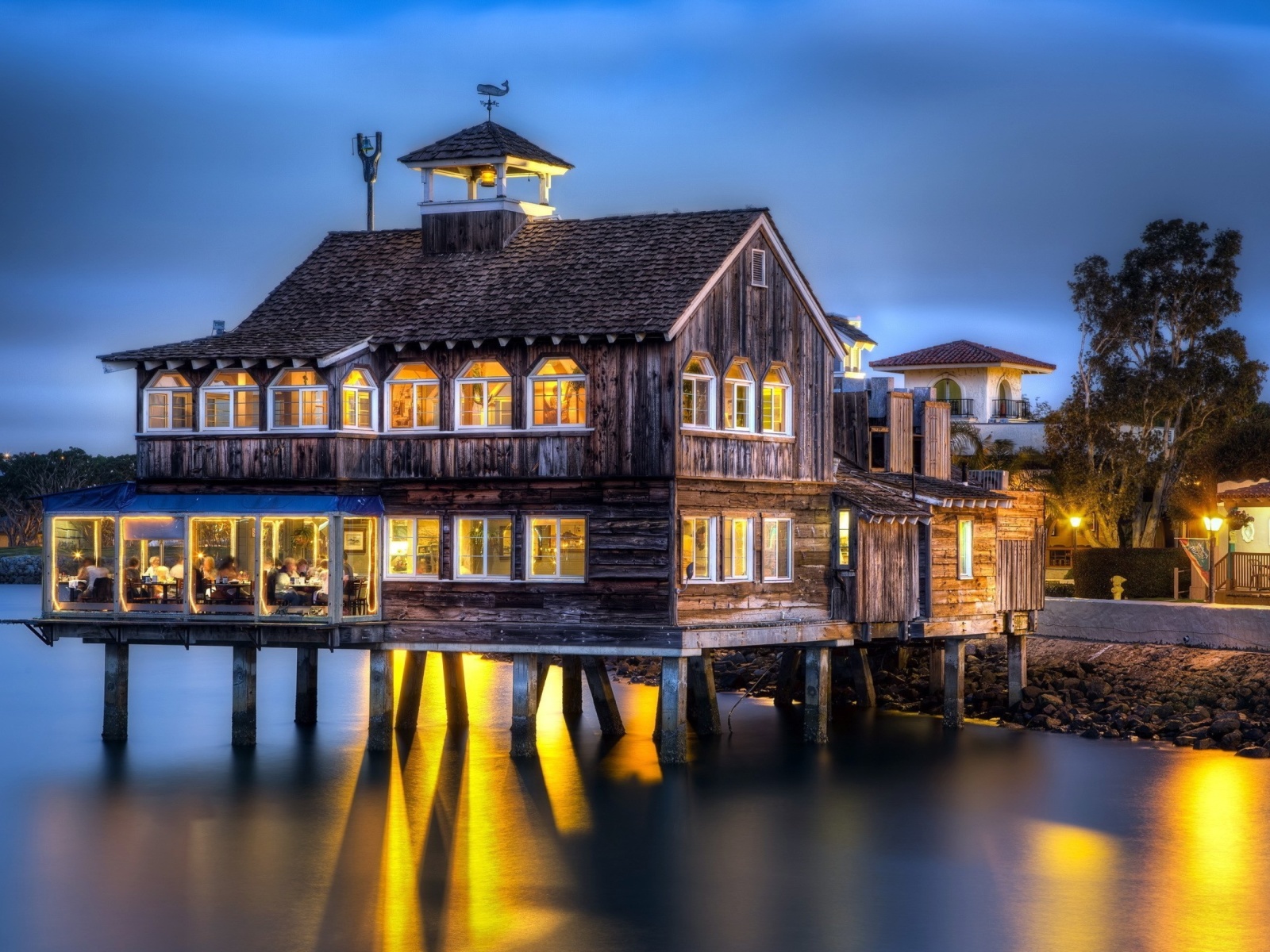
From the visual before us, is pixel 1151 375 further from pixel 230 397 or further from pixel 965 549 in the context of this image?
pixel 230 397

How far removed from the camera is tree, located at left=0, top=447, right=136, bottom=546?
163 meters

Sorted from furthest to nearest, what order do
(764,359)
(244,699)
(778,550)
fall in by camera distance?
(244,699) < (778,550) < (764,359)

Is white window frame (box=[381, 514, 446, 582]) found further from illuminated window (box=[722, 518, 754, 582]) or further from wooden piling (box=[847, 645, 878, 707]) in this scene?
wooden piling (box=[847, 645, 878, 707])

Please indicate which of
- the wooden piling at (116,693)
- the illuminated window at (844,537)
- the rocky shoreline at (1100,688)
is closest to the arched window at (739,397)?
the illuminated window at (844,537)

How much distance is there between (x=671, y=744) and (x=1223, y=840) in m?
11.5

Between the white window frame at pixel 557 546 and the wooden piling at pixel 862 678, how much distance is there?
46.5 ft

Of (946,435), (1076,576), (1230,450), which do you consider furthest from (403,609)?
(1230,450)

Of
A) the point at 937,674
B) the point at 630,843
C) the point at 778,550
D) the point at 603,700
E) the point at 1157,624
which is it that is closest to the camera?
the point at 630,843

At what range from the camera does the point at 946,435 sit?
54750mm

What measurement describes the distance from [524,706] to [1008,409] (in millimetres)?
59909

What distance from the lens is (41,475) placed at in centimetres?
16462

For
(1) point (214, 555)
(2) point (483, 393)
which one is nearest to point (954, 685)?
(2) point (483, 393)

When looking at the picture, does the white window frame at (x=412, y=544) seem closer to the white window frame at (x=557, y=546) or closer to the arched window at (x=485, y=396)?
the white window frame at (x=557, y=546)

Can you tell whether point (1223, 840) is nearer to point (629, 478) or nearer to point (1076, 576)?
point (629, 478)
